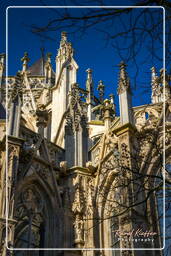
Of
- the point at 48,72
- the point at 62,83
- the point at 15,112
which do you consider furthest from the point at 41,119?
the point at 48,72

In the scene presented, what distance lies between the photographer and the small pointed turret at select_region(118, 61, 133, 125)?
33.8ft

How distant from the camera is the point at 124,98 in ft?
35.2

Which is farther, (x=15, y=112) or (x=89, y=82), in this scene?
(x=89, y=82)

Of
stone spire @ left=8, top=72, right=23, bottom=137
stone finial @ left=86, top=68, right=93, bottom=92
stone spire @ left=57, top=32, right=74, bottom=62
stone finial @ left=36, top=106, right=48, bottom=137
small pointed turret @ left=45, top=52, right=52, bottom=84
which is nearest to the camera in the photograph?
stone spire @ left=8, top=72, right=23, bottom=137

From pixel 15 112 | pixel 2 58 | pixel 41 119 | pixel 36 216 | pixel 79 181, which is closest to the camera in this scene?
pixel 36 216

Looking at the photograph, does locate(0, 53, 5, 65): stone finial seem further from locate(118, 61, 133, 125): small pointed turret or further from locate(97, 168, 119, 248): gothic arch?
locate(97, 168, 119, 248): gothic arch

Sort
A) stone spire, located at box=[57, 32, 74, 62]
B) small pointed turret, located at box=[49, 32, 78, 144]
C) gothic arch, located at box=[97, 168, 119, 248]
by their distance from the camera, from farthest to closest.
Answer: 1. stone spire, located at box=[57, 32, 74, 62]
2. small pointed turret, located at box=[49, 32, 78, 144]
3. gothic arch, located at box=[97, 168, 119, 248]

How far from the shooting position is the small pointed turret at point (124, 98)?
33.8 feet

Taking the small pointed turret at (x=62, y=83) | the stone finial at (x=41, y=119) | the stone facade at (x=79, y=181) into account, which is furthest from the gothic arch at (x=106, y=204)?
the small pointed turret at (x=62, y=83)

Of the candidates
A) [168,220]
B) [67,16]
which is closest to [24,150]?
[168,220]

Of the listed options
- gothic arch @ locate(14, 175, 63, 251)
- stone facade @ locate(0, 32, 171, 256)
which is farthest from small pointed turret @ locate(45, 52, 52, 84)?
gothic arch @ locate(14, 175, 63, 251)

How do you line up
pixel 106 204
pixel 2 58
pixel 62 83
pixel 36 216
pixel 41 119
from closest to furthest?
1. pixel 36 216
2. pixel 106 204
3. pixel 41 119
4. pixel 62 83
5. pixel 2 58

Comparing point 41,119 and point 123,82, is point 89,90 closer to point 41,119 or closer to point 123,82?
point 41,119

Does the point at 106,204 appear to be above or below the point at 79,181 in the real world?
below
